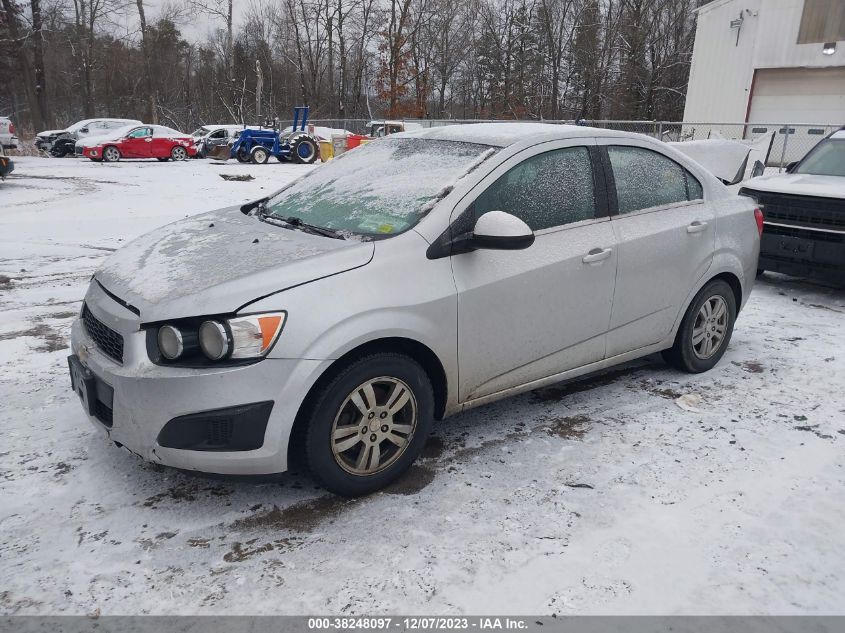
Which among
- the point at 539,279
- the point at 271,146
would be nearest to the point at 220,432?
the point at 539,279

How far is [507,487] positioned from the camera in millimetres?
3090

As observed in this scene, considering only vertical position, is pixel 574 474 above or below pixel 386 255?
below

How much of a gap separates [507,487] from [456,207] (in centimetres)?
139

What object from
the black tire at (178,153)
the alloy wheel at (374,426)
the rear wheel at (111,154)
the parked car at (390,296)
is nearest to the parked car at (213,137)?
the black tire at (178,153)

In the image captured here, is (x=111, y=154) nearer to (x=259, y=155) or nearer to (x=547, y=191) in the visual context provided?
(x=259, y=155)

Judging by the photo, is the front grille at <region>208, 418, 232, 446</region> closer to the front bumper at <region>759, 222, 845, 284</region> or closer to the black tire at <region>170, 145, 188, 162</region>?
the front bumper at <region>759, 222, 845, 284</region>

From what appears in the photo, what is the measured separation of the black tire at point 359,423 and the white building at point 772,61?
19.1 m

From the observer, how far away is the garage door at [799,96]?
20328 mm

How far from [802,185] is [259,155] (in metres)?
20.1

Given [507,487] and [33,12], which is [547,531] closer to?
[507,487]

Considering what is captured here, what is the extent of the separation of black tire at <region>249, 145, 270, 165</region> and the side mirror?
22.0 m

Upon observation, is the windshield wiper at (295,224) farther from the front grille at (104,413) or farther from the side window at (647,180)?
the side window at (647,180)

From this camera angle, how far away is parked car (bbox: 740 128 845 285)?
6328 mm

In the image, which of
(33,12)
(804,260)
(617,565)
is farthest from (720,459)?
(33,12)
